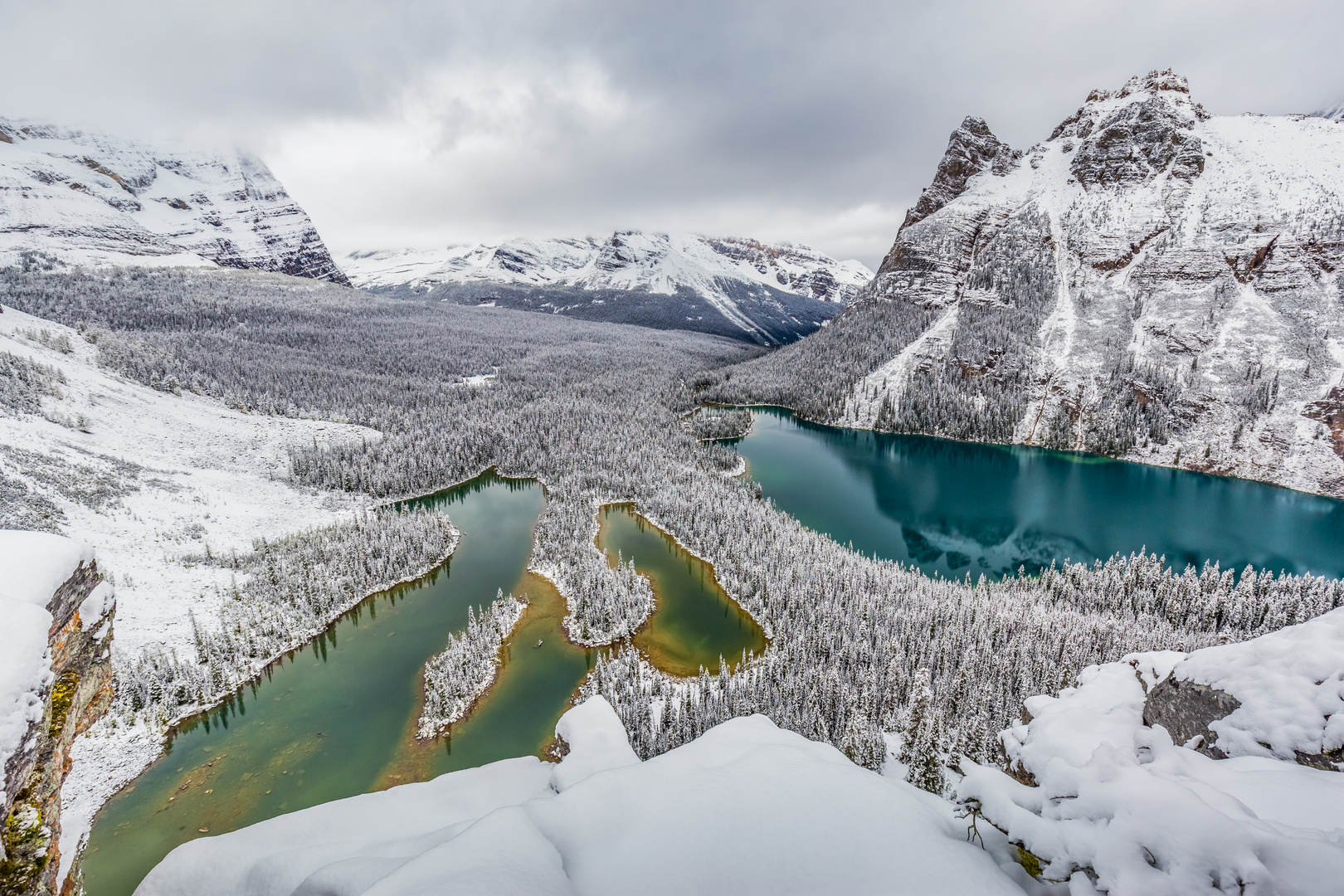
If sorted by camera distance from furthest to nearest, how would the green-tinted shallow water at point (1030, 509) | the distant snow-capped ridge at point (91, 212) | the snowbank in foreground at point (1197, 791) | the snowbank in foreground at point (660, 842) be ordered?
the distant snow-capped ridge at point (91, 212) < the green-tinted shallow water at point (1030, 509) < the snowbank in foreground at point (660, 842) < the snowbank in foreground at point (1197, 791)

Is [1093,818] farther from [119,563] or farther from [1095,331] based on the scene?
[1095,331]

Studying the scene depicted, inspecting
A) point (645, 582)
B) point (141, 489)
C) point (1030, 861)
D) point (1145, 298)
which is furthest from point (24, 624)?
point (1145, 298)

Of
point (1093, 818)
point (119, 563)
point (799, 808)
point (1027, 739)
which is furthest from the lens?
point (119, 563)

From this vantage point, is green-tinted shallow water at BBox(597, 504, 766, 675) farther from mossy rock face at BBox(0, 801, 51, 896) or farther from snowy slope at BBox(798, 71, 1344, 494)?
snowy slope at BBox(798, 71, 1344, 494)

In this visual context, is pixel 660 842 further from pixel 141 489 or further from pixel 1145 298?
pixel 1145 298

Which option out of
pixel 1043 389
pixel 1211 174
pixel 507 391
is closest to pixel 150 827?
pixel 507 391

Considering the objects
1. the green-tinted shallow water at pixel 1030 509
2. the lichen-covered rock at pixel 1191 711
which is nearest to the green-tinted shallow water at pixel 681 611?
the green-tinted shallow water at pixel 1030 509

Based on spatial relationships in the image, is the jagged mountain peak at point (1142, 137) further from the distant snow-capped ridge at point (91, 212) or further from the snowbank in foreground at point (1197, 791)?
the distant snow-capped ridge at point (91, 212)
